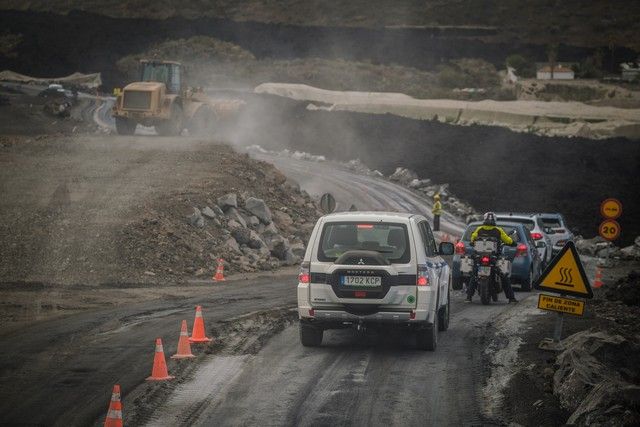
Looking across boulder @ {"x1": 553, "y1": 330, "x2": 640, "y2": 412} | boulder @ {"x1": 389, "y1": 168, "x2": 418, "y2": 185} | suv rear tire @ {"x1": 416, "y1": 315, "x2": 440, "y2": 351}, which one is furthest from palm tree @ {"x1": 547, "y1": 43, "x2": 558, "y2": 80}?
boulder @ {"x1": 553, "y1": 330, "x2": 640, "y2": 412}

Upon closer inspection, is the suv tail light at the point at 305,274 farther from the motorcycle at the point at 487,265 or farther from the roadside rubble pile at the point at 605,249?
the roadside rubble pile at the point at 605,249

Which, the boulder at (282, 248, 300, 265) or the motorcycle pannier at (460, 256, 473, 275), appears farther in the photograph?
the boulder at (282, 248, 300, 265)

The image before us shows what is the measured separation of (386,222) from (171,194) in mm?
16335

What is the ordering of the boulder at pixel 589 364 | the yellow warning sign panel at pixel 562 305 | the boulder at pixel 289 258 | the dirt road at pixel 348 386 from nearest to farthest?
the dirt road at pixel 348 386 < the boulder at pixel 589 364 < the yellow warning sign panel at pixel 562 305 < the boulder at pixel 289 258

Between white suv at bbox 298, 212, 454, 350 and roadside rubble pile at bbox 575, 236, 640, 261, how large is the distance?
23.8 m

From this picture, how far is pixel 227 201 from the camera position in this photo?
1192 inches

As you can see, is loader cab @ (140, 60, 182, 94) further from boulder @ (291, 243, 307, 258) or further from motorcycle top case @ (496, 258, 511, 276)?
motorcycle top case @ (496, 258, 511, 276)

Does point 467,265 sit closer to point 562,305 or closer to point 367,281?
point 562,305

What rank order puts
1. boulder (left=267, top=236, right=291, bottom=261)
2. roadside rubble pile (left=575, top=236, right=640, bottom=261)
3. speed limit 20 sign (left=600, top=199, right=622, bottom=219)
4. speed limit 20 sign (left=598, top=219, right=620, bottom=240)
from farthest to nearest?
roadside rubble pile (left=575, top=236, right=640, bottom=261) < boulder (left=267, top=236, right=291, bottom=261) < speed limit 20 sign (left=600, top=199, right=622, bottom=219) < speed limit 20 sign (left=598, top=219, right=620, bottom=240)

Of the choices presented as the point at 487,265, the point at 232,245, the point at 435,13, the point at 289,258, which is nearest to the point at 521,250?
the point at 487,265

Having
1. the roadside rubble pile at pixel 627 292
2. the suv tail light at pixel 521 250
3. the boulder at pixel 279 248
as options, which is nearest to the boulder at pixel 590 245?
the boulder at pixel 279 248

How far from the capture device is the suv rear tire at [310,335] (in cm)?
1398

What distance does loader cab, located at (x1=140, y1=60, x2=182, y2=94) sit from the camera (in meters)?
43.9

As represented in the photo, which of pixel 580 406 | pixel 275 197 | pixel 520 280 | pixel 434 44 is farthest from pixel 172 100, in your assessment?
pixel 434 44
